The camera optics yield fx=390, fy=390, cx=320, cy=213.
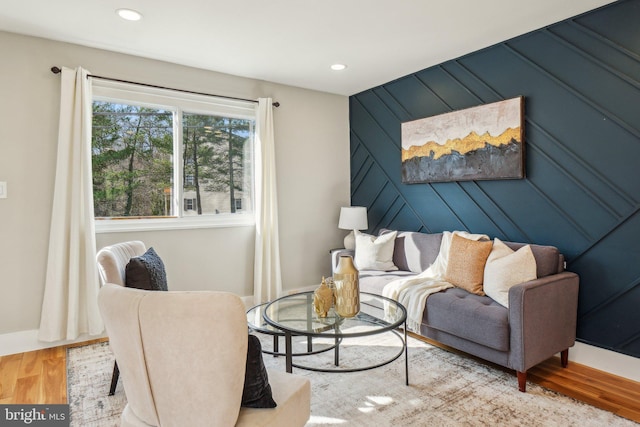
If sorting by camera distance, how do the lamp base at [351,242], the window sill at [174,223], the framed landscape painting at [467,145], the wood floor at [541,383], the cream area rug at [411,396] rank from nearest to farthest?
the cream area rug at [411,396]
the wood floor at [541,383]
the framed landscape painting at [467,145]
the window sill at [174,223]
the lamp base at [351,242]

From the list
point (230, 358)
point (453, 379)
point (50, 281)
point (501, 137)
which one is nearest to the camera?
point (230, 358)

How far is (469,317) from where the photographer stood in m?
2.56

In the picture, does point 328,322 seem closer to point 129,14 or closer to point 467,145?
point 467,145

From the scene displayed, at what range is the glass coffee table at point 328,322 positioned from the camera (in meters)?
2.10

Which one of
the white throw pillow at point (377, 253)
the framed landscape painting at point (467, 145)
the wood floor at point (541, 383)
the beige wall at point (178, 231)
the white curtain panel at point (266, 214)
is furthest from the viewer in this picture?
the white curtain panel at point (266, 214)

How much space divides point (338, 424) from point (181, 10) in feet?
9.08

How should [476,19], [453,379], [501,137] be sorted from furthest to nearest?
[501,137]
[476,19]
[453,379]

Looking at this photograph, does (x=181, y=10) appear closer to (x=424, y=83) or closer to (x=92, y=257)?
(x=92, y=257)

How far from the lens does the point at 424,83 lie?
13.0 ft

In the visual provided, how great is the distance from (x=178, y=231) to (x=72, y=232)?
894 millimetres

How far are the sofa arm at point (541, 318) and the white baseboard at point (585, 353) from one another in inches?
7.3

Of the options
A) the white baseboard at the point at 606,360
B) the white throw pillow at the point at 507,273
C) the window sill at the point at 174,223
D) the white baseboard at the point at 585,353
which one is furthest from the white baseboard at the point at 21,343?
the white baseboard at the point at 606,360

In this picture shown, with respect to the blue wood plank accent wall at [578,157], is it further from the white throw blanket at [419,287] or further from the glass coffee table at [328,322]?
the glass coffee table at [328,322]

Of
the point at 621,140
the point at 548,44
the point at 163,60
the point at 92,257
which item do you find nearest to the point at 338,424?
the point at 92,257
